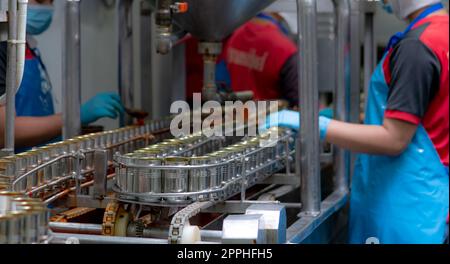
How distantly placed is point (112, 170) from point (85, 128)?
410mm

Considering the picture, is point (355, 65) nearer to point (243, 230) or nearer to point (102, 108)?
point (102, 108)

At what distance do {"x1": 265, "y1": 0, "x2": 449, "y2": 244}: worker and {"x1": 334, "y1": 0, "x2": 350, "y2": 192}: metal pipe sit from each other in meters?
0.08

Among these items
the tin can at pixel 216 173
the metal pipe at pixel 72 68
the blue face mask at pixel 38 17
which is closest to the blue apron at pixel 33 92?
the blue face mask at pixel 38 17

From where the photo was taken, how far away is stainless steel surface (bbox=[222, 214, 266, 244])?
1160 mm

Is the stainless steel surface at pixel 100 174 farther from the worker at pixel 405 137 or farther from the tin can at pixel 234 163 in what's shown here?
the worker at pixel 405 137

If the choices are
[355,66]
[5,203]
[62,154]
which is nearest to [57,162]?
[62,154]

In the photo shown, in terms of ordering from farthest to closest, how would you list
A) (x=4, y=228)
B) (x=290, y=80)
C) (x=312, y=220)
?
(x=290, y=80) < (x=312, y=220) < (x=4, y=228)

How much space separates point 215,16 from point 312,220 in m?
0.62

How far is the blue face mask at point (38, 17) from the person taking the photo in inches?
88.9

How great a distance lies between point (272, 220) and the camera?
4.12 feet

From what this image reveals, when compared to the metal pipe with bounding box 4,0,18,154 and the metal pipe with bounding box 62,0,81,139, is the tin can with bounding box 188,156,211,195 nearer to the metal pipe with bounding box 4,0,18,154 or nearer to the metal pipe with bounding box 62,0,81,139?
the metal pipe with bounding box 4,0,18,154

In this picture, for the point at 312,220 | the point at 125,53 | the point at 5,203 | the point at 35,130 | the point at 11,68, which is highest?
the point at 125,53

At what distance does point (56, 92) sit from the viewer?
280cm

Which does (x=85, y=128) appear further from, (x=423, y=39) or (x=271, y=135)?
(x=423, y=39)
